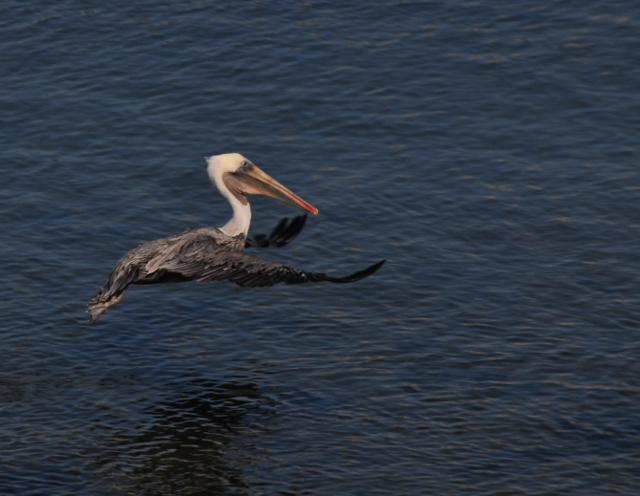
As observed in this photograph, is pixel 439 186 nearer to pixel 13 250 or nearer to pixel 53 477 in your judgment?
pixel 13 250

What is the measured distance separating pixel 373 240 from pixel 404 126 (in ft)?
17.1

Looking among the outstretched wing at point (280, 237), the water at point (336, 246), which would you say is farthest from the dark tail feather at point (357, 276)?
the outstretched wing at point (280, 237)

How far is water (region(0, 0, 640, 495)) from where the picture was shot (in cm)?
1670

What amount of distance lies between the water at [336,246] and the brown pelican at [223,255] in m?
1.67

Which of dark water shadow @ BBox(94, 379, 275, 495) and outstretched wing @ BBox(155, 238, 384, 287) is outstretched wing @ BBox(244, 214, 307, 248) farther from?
dark water shadow @ BBox(94, 379, 275, 495)

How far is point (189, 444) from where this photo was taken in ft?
55.3

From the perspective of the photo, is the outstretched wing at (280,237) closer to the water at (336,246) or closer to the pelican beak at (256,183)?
the pelican beak at (256,183)

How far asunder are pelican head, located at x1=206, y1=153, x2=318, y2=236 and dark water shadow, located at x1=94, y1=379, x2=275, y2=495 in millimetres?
2886

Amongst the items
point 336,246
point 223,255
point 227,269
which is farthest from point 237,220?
point 336,246

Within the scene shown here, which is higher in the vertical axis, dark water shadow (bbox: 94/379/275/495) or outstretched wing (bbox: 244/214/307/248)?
outstretched wing (bbox: 244/214/307/248)

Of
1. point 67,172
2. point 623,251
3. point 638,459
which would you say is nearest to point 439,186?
point 623,251

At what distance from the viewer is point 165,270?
58.5 feet

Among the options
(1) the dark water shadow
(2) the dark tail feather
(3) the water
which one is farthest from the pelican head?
(2) the dark tail feather

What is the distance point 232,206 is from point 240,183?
410 mm
